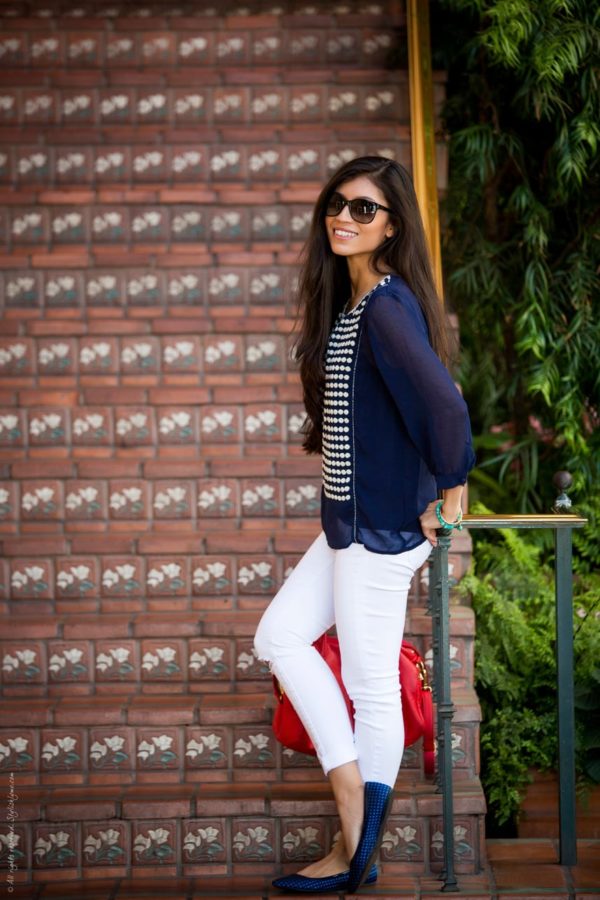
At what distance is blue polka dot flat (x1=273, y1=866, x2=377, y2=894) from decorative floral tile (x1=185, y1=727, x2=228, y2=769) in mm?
539

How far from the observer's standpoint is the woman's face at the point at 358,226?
267 centimetres

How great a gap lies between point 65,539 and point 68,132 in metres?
2.04

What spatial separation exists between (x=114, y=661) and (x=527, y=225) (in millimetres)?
2480

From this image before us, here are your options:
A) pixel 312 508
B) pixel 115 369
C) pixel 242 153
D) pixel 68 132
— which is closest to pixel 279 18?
pixel 242 153

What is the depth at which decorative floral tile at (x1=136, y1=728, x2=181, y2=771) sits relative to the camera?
3.33 metres

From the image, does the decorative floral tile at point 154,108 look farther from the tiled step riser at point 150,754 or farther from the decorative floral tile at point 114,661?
the tiled step riser at point 150,754

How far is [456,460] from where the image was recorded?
101 inches

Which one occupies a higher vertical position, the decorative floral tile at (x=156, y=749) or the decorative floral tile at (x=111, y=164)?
the decorative floral tile at (x=111, y=164)

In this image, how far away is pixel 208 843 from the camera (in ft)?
10.2

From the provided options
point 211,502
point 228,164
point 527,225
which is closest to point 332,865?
point 211,502

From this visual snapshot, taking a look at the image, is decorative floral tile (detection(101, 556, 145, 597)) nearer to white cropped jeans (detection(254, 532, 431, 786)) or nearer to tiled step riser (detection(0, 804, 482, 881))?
tiled step riser (detection(0, 804, 482, 881))

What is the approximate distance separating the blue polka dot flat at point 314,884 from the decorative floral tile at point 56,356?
2248 millimetres

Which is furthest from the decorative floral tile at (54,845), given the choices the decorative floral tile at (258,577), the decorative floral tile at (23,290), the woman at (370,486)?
the decorative floral tile at (23,290)

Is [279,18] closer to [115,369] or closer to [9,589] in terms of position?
[115,369]
